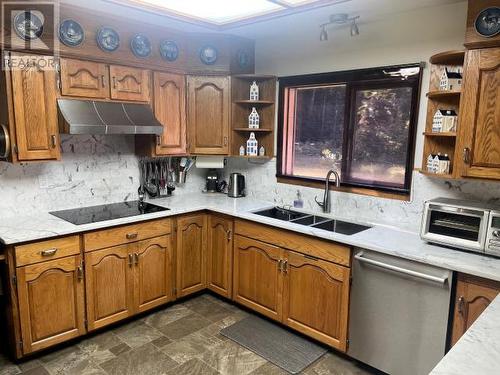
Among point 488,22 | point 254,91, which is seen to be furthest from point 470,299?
point 254,91

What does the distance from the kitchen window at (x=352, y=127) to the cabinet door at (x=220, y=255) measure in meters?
0.76

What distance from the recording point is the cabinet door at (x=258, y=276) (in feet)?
9.57

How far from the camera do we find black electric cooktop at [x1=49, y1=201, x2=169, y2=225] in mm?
2828

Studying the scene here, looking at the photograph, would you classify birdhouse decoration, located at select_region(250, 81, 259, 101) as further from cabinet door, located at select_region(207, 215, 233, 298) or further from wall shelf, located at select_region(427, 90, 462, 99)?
wall shelf, located at select_region(427, 90, 462, 99)

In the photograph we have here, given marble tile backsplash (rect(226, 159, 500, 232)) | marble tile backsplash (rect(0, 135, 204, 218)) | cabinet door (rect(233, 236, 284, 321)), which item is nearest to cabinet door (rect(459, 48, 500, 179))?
marble tile backsplash (rect(226, 159, 500, 232))

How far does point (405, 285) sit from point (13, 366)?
2.54m

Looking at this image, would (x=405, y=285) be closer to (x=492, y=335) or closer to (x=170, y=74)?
(x=492, y=335)

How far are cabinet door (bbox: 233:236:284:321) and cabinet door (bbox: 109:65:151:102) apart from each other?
1423 millimetres

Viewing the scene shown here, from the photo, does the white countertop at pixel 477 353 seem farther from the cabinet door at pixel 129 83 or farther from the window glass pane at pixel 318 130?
the cabinet door at pixel 129 83

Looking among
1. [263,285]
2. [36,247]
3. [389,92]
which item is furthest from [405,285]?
[36,247]

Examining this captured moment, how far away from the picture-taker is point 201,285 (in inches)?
137

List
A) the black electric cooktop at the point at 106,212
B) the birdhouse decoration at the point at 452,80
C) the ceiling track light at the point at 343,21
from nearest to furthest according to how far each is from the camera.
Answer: the birdhouse decoration at the point at 452,80 < the ceiling track light at the point at 343,21 < the black electric cooktop at the point at 106,212

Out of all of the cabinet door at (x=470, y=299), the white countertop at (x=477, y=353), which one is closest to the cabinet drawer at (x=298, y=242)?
the cabinet door at (x=470, y=299)

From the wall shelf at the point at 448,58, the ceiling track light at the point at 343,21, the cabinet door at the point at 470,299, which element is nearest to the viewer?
the cabinet door at the point at 470,299
